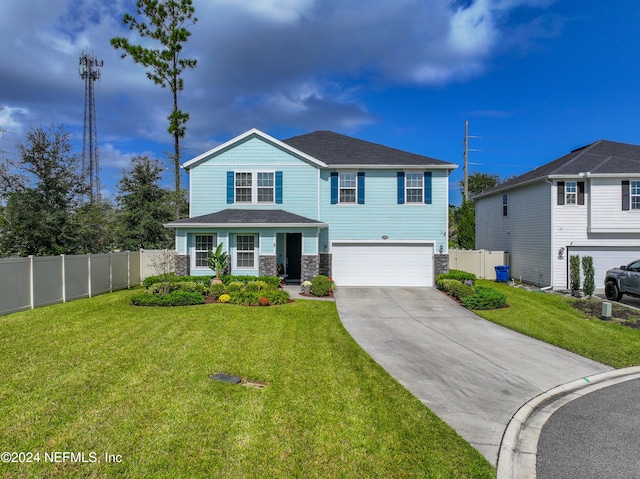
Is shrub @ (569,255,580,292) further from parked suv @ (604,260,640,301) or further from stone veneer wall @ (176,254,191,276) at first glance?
stone veneer wall @ (176,254,191,276)

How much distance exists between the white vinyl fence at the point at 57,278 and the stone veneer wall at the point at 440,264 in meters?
14.7

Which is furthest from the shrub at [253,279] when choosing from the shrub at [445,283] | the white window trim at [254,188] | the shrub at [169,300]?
the shrub at [445,283]

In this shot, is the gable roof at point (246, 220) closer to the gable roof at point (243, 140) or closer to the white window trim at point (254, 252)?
the white window trim at point (254, 252)

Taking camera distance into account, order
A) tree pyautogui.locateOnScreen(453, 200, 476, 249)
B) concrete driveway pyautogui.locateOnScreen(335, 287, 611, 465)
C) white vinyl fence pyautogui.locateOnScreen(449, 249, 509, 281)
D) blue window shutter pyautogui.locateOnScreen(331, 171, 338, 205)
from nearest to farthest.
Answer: concrete driveway pyautogui.locateOnScreen(335, 287, 611, 465) → blue window shutter pyautogui.locateOnScreen(331, 171, 338, 205) → white vinyl fence pyautogui.locateOnScreen(449, 249, 509, 281) → tree pyautogui.locateOnScreen(453, 200, 476, 249)

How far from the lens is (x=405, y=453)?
152 inches

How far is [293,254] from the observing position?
17.6 m

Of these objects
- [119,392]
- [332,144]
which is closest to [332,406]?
[119,392]

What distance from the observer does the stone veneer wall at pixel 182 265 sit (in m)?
15.7

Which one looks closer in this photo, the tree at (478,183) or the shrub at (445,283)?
the shrub at (445,283)

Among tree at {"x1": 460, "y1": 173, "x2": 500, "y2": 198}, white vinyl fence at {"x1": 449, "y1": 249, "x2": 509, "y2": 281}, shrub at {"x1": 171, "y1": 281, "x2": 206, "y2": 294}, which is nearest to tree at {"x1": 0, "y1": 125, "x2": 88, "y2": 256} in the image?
shrub at {"x1": 171, "y1": 281, "x2": 206, "y2": 294}

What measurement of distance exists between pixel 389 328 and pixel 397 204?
879cm

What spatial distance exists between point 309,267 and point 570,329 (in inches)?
380

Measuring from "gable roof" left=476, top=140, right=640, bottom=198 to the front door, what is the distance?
40.9ft

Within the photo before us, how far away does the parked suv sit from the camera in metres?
13.4
